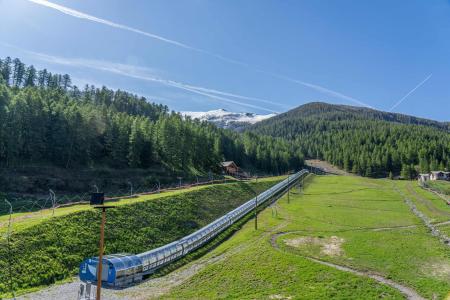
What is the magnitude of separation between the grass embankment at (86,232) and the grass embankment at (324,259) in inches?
426

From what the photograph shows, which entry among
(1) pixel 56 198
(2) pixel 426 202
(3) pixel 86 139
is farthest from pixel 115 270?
(2) pixel 426 202

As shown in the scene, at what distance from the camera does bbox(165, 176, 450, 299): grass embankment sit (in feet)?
128

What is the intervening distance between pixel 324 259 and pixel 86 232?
109 ft

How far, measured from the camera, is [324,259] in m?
48.9

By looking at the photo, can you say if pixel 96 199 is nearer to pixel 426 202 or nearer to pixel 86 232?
pixel 86 232

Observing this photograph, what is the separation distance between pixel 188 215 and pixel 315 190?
72040mm

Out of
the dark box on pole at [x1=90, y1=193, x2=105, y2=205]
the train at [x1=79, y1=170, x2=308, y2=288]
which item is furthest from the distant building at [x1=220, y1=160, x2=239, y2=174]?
the dark box on pole at [x1=90, y1=193, x2=105, y2=205]

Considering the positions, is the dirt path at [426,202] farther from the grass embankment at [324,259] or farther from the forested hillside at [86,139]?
the forested hillside at [86,139]

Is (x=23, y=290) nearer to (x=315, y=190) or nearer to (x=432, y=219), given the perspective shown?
(x=432, y=219)

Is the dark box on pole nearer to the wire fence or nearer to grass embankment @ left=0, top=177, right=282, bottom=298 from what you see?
grass embankment @ left=0, top=177, right=282, bottom=298

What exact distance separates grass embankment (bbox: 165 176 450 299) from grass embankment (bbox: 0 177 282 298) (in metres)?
10.8

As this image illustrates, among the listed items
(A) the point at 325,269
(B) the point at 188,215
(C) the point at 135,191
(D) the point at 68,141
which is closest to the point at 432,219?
(A) the point at 325,269

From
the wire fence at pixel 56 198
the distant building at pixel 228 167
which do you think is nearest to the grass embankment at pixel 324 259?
the wire fence at pixel 56 198

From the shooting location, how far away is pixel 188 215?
7462 centimetres
